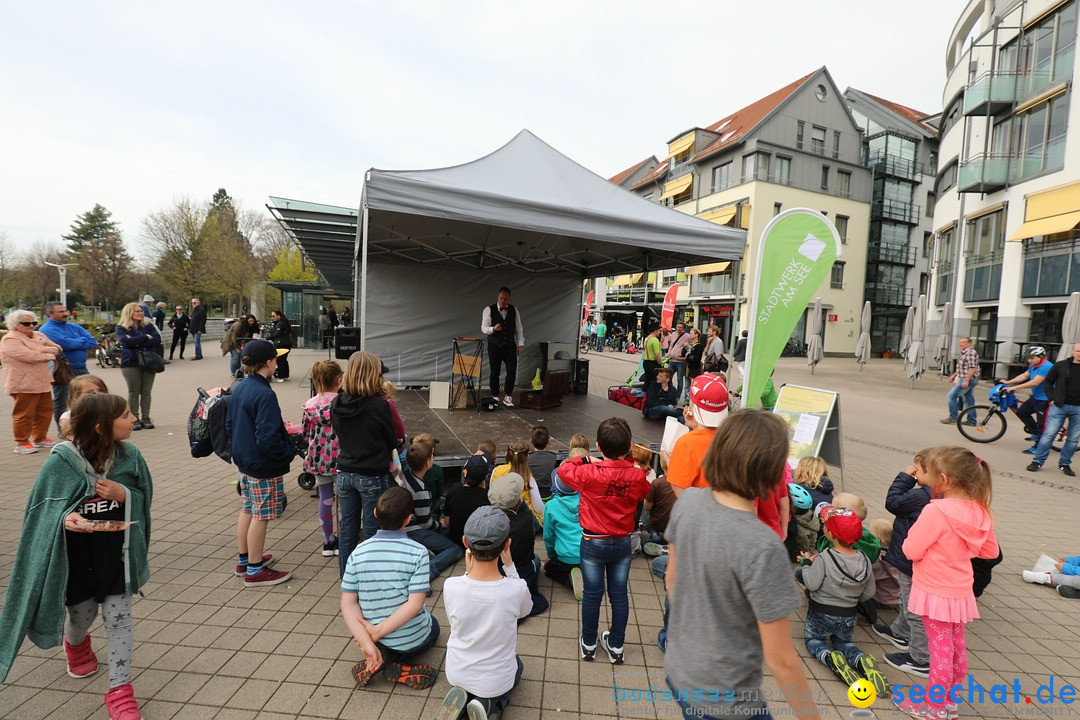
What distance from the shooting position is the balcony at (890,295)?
32.4 metres

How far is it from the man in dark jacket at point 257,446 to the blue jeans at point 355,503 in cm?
43

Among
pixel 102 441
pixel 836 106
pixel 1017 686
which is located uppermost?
pixel 836 106

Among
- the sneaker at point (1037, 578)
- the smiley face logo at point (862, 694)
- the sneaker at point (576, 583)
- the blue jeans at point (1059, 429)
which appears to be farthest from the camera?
the blue jeans at point (1059, 429)

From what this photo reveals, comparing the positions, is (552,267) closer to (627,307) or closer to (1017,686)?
(1017,686)

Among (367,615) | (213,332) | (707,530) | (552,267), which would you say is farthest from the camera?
(213,332)

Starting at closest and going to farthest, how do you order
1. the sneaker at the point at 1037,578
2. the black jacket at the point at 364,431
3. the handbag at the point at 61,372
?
the black jacket at the point at 364,431
the sneaker at the point at 1037,578
the handbag at the point at 61,372

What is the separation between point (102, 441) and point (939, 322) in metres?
29.0

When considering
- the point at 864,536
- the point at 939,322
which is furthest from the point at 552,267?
the point at 939,322

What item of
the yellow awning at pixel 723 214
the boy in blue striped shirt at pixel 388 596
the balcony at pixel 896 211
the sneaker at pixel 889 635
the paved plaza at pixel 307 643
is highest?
the balcony at pixel 896 211

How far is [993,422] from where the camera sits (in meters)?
9.49

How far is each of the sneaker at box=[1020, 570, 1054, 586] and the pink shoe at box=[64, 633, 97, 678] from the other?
6.17 m

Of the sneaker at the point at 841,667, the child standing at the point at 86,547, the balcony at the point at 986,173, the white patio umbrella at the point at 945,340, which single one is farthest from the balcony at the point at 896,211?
the child standing at the point at 86,547

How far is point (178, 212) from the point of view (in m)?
31.0

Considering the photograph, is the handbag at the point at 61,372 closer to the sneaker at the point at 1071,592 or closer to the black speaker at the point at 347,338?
the black speaker at the point at 347,338
